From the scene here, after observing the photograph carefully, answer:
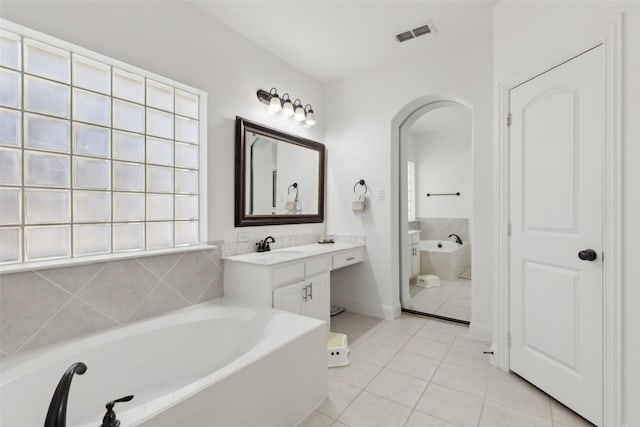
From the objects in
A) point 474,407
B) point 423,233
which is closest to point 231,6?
point 474,407

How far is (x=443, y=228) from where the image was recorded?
5387 millimetres

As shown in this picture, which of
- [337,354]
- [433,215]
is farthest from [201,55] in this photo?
[433,215]

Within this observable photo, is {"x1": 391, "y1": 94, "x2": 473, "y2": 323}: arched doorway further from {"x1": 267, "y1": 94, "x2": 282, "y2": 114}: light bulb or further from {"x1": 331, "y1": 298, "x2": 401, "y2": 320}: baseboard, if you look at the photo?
{"x1": 267, "y1": 94, "x2": 282, "y2": 114}: light bulb

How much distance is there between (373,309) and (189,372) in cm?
198

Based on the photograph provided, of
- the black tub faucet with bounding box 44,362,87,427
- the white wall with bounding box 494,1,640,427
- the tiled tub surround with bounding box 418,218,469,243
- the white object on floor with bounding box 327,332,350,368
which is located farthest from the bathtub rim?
the black tub faucet with bounding box 44,362,87,427

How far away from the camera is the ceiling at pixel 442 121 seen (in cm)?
455

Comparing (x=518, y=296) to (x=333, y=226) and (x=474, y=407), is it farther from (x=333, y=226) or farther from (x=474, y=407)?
(x=333, y=226)

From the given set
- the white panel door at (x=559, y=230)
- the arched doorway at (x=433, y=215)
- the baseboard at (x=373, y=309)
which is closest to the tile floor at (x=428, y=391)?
the white panel door at (x=559, y=230)

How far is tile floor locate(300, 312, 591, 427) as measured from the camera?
1.64 metres

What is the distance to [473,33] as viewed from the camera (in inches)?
103

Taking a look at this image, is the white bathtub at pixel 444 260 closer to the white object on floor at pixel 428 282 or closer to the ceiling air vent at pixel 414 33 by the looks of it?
the white object on floor at pixel 428 282

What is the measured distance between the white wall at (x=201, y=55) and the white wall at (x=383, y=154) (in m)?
0.52

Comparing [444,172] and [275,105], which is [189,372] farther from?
[444,172]

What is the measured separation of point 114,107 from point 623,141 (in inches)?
111
